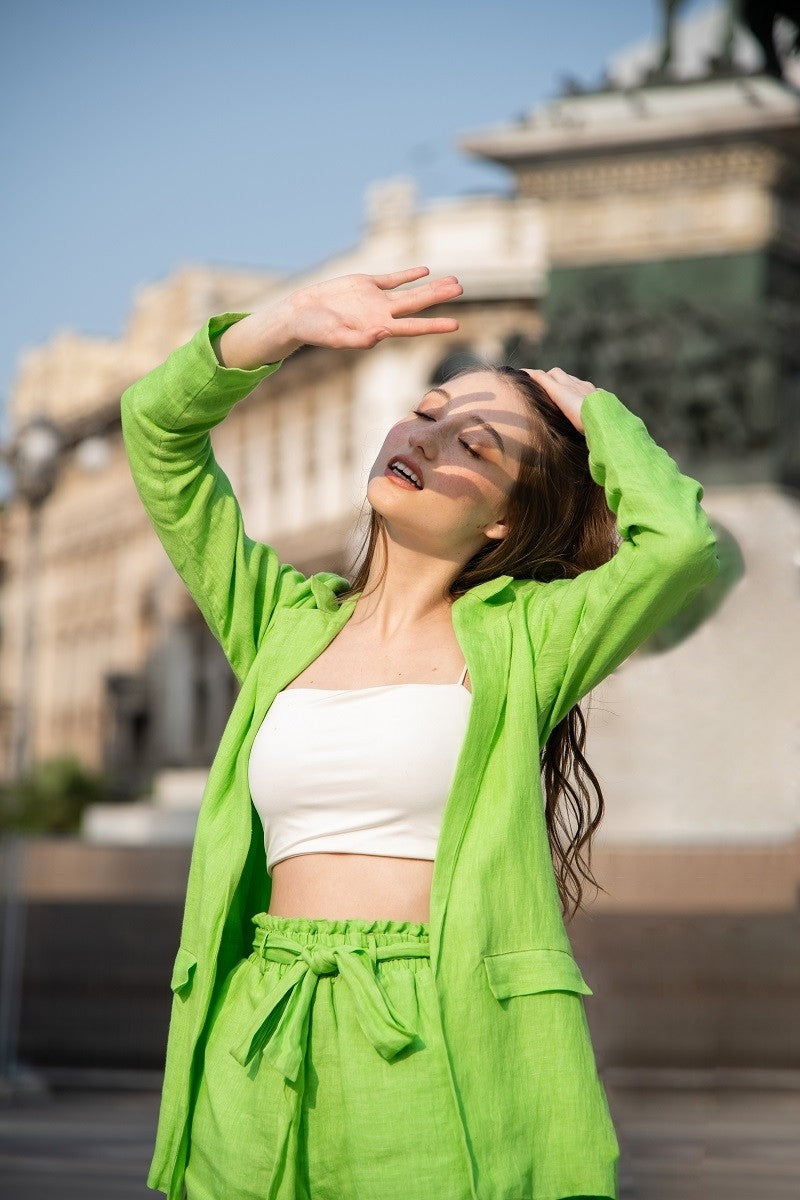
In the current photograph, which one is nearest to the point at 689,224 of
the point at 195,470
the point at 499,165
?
the point at 499,165

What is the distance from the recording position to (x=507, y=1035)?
2625mm

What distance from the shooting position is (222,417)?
9.78ft

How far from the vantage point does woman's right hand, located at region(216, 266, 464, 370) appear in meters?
2.73

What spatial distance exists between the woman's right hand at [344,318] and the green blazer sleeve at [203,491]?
5 cm

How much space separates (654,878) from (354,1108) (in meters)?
9.05

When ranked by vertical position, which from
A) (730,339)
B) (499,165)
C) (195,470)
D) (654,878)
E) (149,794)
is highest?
(499,165)

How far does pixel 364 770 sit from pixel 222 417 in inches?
21.8

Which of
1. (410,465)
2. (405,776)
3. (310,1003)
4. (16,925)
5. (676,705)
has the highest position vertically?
(410,465)

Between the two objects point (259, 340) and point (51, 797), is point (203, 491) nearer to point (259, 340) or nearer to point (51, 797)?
point (259, 340)

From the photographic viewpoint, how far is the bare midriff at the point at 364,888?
8.87 feet

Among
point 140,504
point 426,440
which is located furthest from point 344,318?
point 140,504

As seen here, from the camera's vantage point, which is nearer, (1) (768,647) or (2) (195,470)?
(2) (195,470)

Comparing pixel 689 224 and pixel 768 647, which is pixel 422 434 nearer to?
pixel 768 647

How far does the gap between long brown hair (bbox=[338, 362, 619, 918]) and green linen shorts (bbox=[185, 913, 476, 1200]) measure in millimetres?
446
